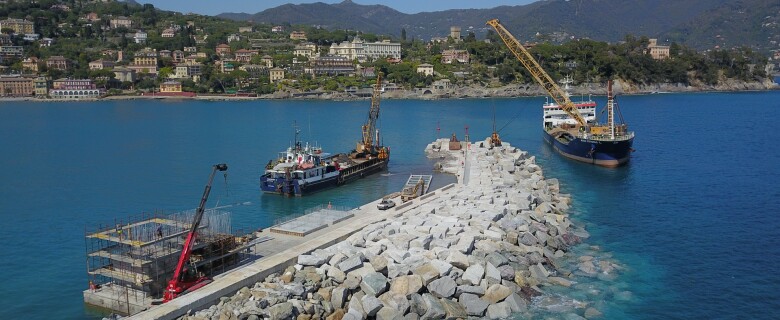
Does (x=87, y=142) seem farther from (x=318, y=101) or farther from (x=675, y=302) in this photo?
(x=318, y=101)

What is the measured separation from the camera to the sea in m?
21.3

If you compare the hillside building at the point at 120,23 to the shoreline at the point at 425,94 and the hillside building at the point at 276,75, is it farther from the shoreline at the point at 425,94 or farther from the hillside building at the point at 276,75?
the hillside building at the point at 276,75

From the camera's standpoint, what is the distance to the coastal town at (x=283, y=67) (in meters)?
134

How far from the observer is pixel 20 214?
32.2 metres

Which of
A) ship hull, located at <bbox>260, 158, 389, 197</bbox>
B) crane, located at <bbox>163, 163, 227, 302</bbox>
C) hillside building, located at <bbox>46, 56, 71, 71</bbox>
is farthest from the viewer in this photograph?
hillside building, located at <bbox>46, 56, 71, 71</bbox>

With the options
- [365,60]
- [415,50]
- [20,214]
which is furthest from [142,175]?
A: [415,50]

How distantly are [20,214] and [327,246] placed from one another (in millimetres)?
18824

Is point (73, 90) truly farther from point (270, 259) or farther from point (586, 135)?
point (270, 259)

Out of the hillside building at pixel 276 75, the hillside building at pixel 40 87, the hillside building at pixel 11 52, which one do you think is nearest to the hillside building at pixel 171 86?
the hillside building at pixel 276 75

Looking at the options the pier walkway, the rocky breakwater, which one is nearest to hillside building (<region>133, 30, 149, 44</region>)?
the pier walkway

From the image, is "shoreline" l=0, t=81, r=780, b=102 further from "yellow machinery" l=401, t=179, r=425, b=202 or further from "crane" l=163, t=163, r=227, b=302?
"crane" l=163, t=163, r=227, b=302

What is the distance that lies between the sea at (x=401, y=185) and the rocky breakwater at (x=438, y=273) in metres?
1.01

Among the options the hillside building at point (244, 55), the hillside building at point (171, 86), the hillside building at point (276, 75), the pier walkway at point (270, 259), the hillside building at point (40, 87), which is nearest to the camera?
the pier walkway at point (270, 259)

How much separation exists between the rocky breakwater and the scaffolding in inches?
76.2
